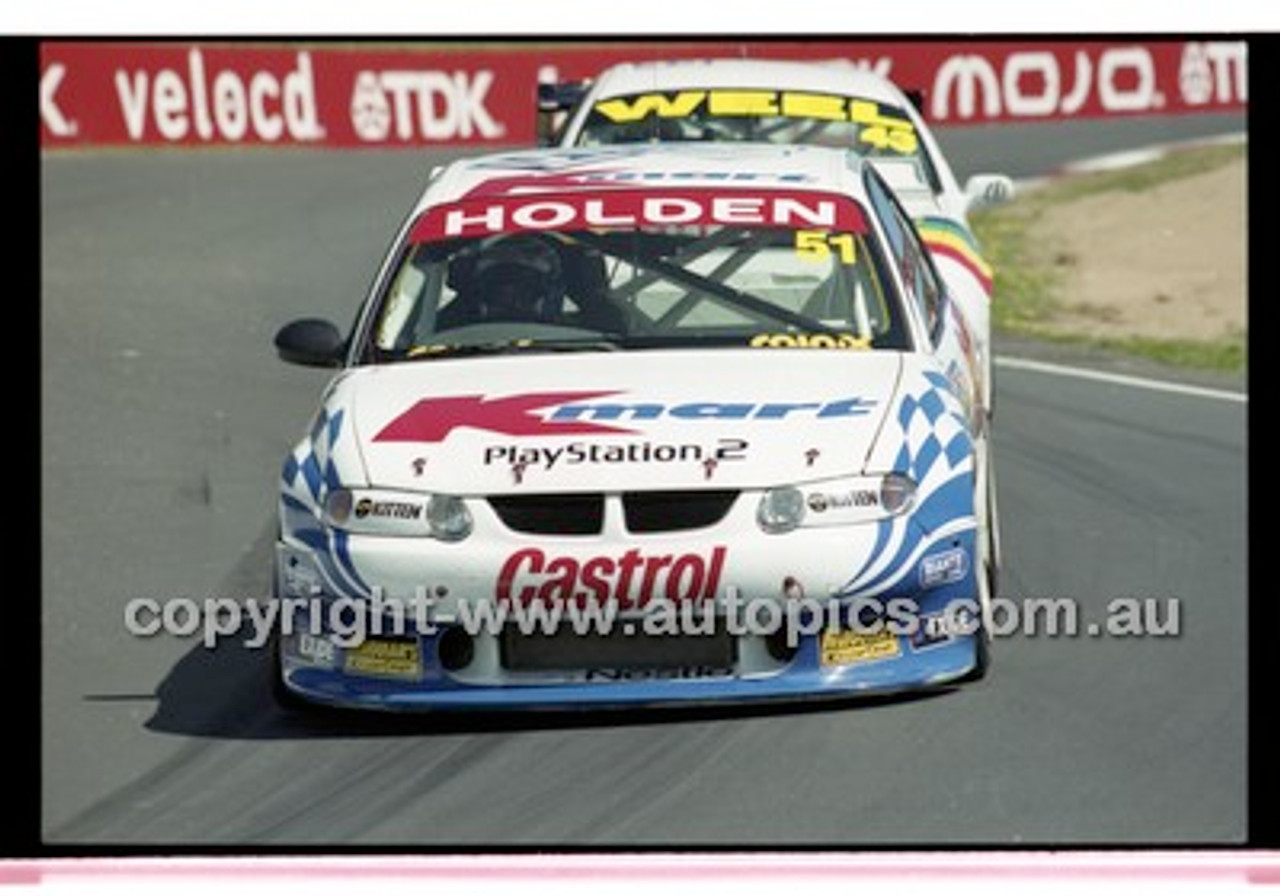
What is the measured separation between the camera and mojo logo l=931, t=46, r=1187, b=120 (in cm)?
3297

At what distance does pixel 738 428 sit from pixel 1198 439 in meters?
5.58

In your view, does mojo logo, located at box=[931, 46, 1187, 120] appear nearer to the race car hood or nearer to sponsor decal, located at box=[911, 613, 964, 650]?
the race car hood

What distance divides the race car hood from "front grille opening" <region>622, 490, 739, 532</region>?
40 mm

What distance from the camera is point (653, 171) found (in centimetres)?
1060

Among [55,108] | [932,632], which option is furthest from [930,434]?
[55,108]

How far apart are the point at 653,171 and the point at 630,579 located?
224 centimetres

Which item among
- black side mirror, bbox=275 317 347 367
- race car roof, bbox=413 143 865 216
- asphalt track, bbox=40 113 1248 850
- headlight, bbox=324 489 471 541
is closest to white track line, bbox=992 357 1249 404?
asphalt track, bbox=40 113 1248 850

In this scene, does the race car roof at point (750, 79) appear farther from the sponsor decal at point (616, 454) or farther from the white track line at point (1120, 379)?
the sponsor decal at point (616, 454)

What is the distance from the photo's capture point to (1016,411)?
15055mm

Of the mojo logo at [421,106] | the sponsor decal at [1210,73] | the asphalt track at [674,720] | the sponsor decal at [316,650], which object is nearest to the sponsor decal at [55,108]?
the mojo logo at [421,106]

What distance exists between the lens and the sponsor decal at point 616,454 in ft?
29.2
